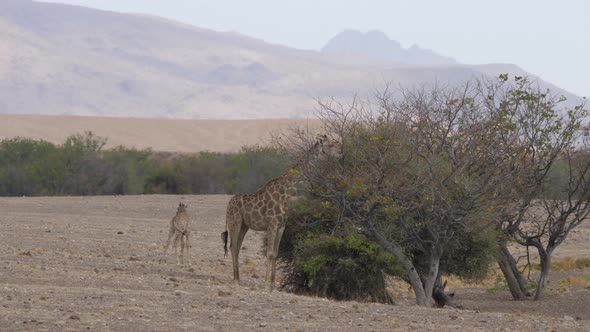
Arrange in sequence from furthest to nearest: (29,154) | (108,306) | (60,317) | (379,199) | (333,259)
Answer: (29,154), (333,259), (379,199), (108,306), (60,317)

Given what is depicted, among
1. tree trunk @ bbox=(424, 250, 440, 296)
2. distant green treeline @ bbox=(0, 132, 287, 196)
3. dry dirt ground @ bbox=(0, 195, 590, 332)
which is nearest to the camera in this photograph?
dry dirt ground @ bbox=(0, 195, 590, 332)

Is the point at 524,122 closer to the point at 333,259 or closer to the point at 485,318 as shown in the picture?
the point at 333,259

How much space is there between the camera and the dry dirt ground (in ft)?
40.7

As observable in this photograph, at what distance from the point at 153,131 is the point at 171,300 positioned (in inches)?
3865

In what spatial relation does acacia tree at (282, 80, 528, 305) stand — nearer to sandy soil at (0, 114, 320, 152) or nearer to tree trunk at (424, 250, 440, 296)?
tree trunk at (424, 250, 440, 296)

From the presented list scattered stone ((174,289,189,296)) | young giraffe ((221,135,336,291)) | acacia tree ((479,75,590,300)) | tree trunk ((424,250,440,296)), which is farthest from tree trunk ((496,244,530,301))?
scattered stone ((174,289,189,296))

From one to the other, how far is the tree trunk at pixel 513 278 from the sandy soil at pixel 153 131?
79.6 meters

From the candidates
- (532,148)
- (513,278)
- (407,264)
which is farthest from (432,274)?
(513,278)

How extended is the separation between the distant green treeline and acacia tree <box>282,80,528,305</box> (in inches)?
1176

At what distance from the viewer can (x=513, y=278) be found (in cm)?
2109

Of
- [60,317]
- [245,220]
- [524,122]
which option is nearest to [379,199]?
[245,220]

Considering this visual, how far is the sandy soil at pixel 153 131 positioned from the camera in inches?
4077

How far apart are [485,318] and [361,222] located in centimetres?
371

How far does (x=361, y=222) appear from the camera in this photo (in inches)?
696
